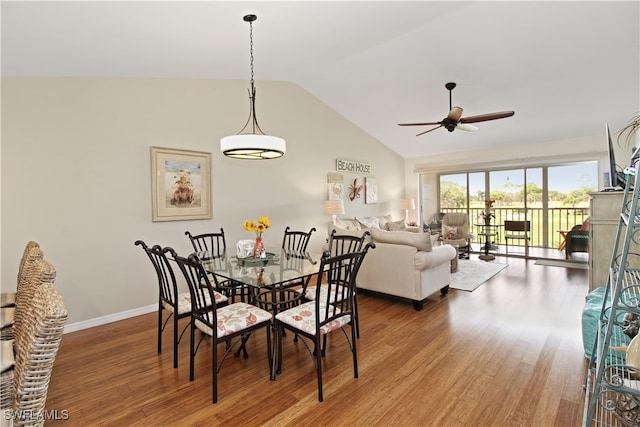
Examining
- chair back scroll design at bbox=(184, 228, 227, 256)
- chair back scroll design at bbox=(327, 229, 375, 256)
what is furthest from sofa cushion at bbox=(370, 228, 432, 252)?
chair back scroll design at bbox=(184, 228, 227, 256)

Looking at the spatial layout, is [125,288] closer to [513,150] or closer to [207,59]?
[207,59]

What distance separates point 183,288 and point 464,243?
17.6 feet

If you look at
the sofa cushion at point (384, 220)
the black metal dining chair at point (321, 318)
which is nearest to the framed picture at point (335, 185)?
the sofa cushion at point (384, 220)

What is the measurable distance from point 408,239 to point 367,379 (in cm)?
185

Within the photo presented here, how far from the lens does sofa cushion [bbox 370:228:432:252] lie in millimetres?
3625

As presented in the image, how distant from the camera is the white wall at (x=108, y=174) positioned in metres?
2.86

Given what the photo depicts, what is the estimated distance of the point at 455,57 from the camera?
391cm

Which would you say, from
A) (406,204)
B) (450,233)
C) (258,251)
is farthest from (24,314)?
(406,204)

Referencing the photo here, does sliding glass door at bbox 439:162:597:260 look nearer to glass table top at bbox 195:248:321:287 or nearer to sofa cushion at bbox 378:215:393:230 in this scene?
sofa cushion at bbox 378:215:393:230

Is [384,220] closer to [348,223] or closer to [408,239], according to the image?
[348,223]

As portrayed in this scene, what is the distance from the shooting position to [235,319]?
7.22ft

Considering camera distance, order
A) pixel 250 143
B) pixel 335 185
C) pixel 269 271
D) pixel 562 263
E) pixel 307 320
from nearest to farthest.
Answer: pixel 307 320 → pixel 269 271 → pixel 250 143 → pixel 562 263 → pixel 335 185

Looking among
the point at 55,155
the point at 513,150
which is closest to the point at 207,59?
the point at 55,155

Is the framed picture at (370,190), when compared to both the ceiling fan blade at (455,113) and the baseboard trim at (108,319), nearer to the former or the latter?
the ceiling fan blade at (455,113)
